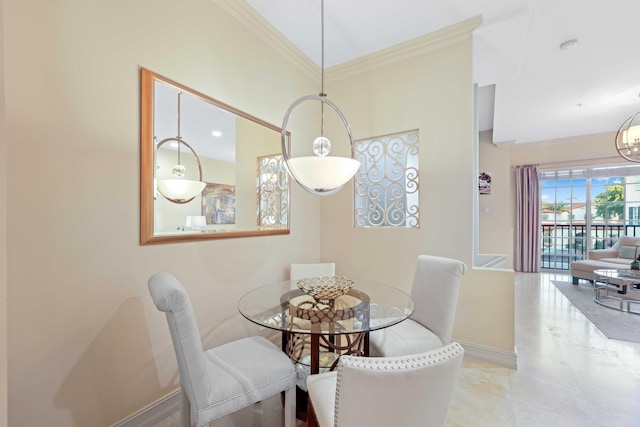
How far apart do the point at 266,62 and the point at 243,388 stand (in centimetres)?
249

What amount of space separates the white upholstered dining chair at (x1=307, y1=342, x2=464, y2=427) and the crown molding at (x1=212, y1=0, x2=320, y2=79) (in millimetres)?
2509

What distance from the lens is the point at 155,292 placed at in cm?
116

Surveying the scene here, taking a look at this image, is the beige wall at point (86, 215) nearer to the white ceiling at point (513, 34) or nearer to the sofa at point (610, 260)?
the white ceiling at point (513, 34)

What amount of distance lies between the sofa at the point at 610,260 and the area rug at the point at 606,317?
29 centimetres

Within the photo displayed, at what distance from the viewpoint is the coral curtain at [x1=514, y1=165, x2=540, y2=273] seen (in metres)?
5.83

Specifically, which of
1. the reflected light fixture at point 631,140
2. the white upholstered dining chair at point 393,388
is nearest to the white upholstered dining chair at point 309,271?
the white upholstered dining chair at point 393,388

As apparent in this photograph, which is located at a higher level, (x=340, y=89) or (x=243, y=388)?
(x=340, y=89)

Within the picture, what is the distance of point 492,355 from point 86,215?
9.81 feet

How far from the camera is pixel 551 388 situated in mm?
1926

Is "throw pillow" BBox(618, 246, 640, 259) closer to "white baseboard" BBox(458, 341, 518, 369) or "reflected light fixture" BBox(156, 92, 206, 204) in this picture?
"white baseboard" BBox(458, 341, 518, 369)

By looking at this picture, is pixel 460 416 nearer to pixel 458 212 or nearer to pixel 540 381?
pixel 540 381

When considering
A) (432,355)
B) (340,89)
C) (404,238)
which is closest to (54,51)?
(432,355)

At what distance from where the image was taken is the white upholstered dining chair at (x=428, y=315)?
1.63m

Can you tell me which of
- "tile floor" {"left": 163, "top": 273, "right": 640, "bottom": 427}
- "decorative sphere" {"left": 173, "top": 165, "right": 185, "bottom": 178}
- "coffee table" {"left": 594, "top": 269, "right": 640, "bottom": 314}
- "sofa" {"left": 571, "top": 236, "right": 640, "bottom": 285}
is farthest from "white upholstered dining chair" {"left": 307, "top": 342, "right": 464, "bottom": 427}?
"sofa" {"left": 571, "top": 236, "right": 640, "bottom": 285}
